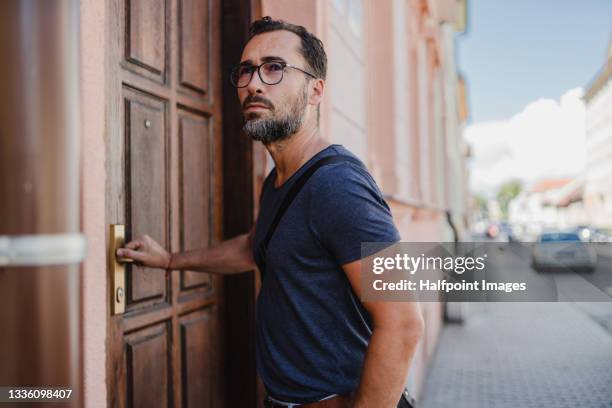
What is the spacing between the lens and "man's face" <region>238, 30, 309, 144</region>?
1812mm

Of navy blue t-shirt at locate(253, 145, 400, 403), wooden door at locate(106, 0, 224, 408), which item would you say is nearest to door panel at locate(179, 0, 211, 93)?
wooden door at locate(106, 0, 224, 408)

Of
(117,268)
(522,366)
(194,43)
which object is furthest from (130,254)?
(522,366)

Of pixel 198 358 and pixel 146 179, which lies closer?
pixel 146 179

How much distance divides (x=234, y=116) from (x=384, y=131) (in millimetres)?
3981

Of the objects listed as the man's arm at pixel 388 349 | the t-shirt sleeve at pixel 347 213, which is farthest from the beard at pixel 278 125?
the man's arm at pixel 388 349

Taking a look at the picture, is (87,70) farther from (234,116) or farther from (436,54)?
(436,54)

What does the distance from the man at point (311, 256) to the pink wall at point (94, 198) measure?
17cm

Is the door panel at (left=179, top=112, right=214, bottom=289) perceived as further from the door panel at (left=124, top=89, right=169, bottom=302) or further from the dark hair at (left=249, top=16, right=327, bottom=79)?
the dark hair at (left=249, top=16, right=327, bottom=79)

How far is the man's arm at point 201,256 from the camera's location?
6.16 feet

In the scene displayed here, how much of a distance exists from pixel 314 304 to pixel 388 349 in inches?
10.0

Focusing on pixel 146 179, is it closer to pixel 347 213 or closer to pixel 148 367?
pixel 148 367

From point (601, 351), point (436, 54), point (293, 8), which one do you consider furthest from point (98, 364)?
point (436, 54)

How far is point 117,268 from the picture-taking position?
1.74 m

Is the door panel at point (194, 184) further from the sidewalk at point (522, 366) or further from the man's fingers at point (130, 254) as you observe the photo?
the sidewalk at point (522, 366)
